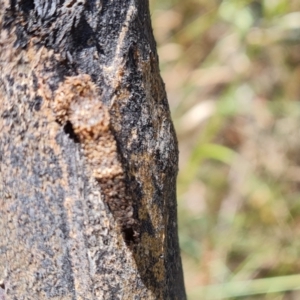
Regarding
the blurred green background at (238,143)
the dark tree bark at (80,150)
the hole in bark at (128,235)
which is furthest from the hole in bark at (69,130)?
the blurred green background at (238,143)

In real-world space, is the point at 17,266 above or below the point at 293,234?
above

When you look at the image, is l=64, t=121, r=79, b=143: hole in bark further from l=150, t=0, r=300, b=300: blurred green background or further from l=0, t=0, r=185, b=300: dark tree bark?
l=150, t=0, r=300, b=300: blurred green background

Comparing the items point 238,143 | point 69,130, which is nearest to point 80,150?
point 69,130

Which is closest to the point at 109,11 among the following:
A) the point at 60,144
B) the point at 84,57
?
the point at 84,57

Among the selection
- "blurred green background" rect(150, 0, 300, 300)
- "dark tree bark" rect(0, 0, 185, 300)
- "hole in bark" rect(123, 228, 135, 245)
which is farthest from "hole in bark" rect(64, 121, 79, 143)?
"blurred green background" rect(150, 0, 300, 300)

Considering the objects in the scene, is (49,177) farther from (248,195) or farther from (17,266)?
(248,195)

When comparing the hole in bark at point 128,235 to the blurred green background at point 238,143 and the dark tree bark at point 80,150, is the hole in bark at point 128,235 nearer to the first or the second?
the dark tree bark at point 80,150
